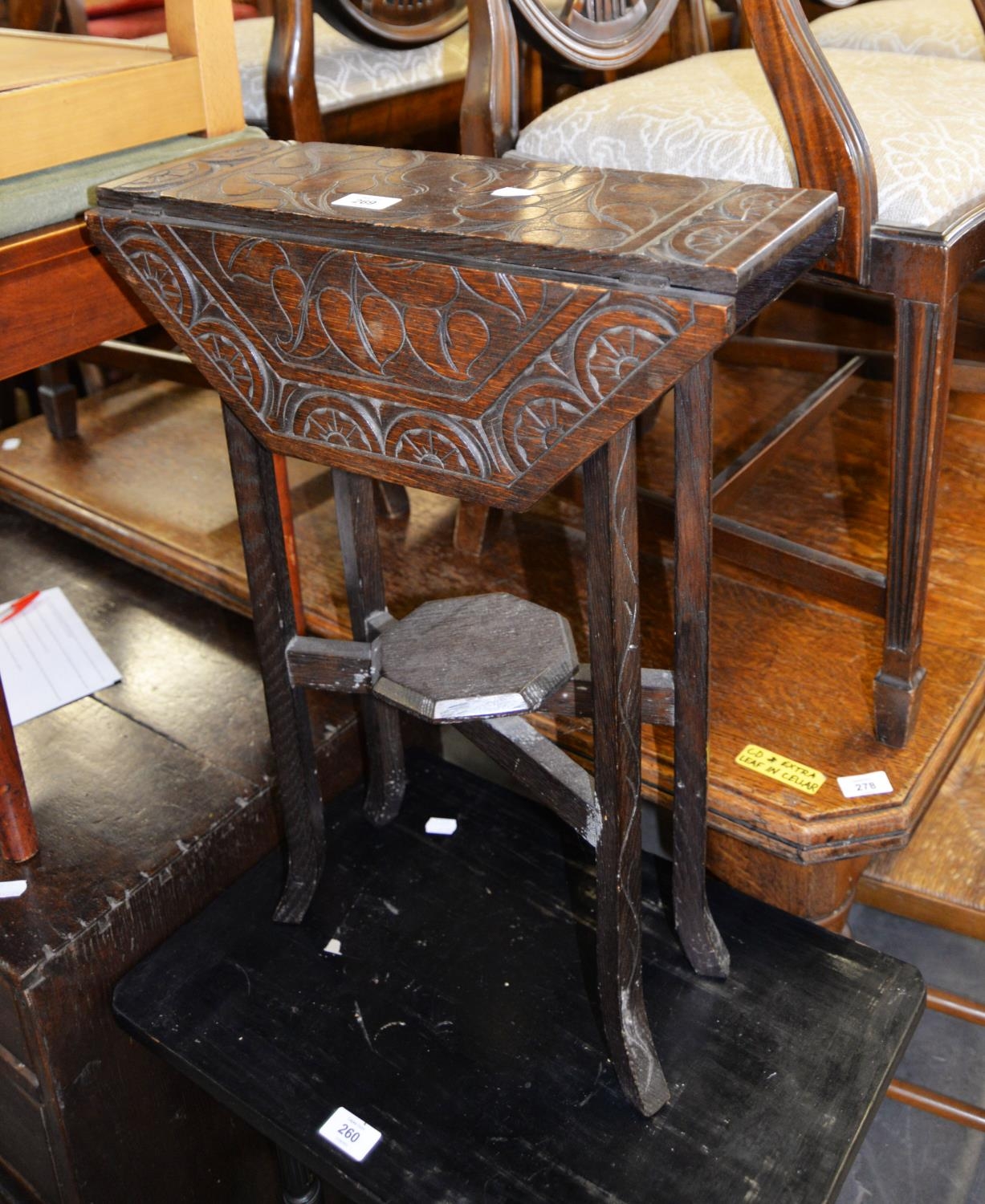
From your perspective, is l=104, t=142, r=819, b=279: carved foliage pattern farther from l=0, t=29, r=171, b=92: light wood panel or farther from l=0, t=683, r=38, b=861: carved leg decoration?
l=0, t=683, r=38, b=861: carved leg decoration

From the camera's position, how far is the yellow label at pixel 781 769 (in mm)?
1219

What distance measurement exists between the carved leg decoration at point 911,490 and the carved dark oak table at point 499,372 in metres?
0.28

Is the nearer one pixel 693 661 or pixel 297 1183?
pixel 693 661

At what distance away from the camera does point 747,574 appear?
1580 mm

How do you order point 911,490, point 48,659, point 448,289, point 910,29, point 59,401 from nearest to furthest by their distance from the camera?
point 448,289 → point 911,490 → point 48,659 → point 910,29 → point 59,401

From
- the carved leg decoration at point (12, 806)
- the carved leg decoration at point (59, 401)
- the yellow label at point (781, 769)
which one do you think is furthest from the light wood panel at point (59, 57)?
the yellow label at point (781, 769)

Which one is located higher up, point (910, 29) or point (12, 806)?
point (910, 29)

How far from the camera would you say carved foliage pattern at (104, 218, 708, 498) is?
75 centimetres

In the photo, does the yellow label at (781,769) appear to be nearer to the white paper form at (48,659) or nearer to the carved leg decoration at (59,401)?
the white paper form at (48,659)

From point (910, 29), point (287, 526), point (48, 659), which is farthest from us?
point (910, 29)

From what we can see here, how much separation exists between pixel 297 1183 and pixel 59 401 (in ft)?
4.12

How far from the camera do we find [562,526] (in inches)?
67.6

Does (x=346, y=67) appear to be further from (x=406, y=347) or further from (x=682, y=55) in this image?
(x=406, y=347)

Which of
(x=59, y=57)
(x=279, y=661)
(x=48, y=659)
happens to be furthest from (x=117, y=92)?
(x=48, y=659)
